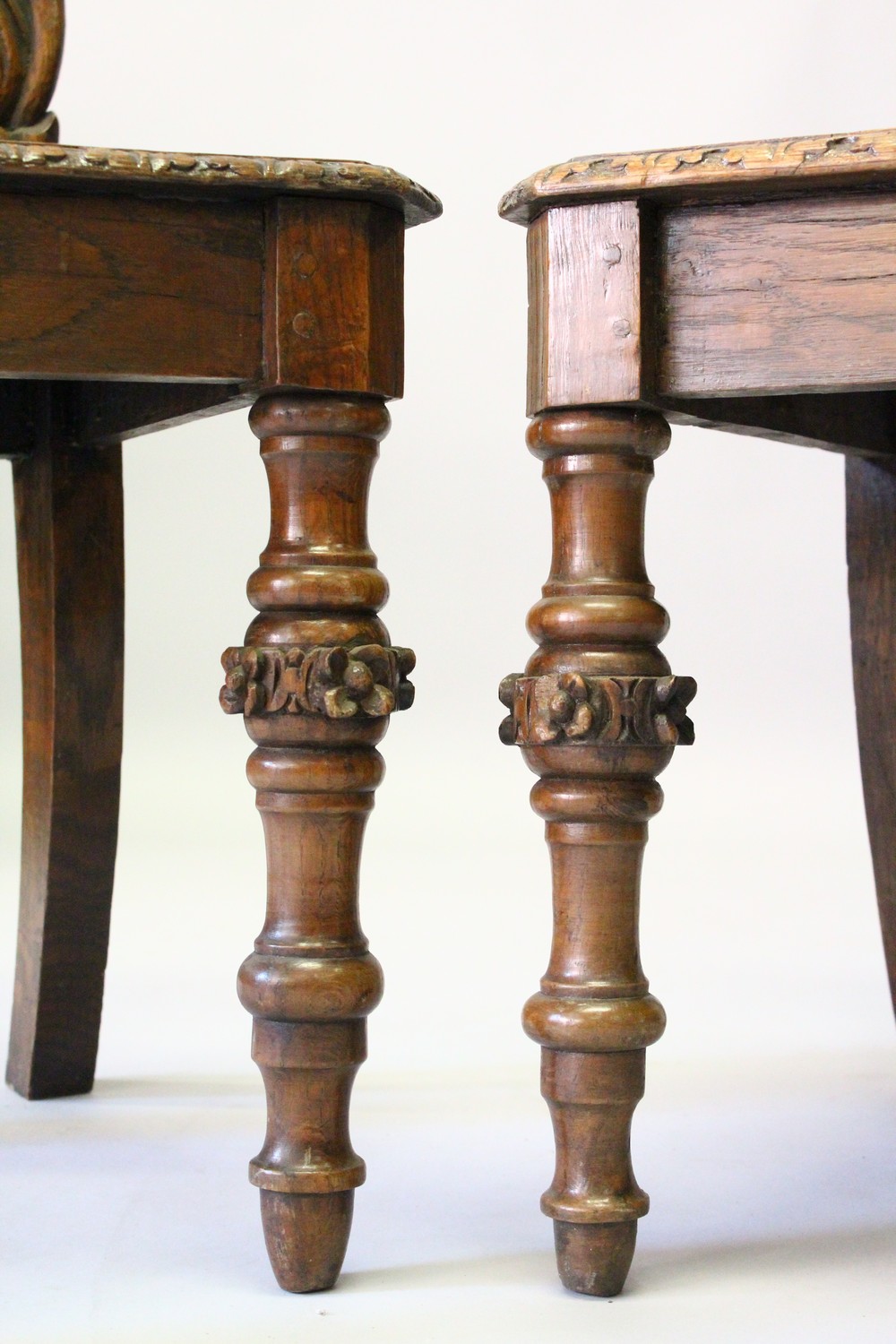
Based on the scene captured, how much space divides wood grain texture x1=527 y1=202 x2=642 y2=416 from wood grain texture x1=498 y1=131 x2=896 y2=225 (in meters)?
0.02

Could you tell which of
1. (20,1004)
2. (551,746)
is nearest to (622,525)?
(551,746)

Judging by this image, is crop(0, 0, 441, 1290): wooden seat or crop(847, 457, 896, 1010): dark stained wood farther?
crop(847, 457, 896, 1010): dark stained wood

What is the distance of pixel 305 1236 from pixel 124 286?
2.06 ft

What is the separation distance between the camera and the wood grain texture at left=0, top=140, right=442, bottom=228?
1263 mm

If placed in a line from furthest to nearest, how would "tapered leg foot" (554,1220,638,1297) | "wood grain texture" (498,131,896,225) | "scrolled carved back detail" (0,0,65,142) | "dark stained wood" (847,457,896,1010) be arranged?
"dark stained wood" (847,457,896,1010) < "scrolled carved back detail" (0,0,65,142) < "tapered leg foot" (554,1220,638,1297) < "wood grain texture" (498,131,896,225)

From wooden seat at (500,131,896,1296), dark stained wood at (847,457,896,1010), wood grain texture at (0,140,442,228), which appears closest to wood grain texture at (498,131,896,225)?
wooden seat at (500,131,896,1296)

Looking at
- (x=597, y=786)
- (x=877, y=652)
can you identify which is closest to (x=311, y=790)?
(x=597, y=786)

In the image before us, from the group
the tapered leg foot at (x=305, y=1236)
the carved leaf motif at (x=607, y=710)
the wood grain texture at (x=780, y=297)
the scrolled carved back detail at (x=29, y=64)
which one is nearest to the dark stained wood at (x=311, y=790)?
the tapered leg foot at (x=305, y=1236)

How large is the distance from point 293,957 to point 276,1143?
0.13 m

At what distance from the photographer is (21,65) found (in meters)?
1.71

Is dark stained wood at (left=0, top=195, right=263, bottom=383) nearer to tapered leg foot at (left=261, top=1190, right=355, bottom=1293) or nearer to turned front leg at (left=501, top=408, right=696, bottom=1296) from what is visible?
turned front leg at (left=501, top=408, right=696, bottom=1296)

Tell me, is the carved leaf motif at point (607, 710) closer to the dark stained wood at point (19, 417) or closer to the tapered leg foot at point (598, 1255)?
the tapered leg foot at point (598, 1255)

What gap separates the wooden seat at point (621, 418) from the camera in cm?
126

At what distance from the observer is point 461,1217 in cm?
152
